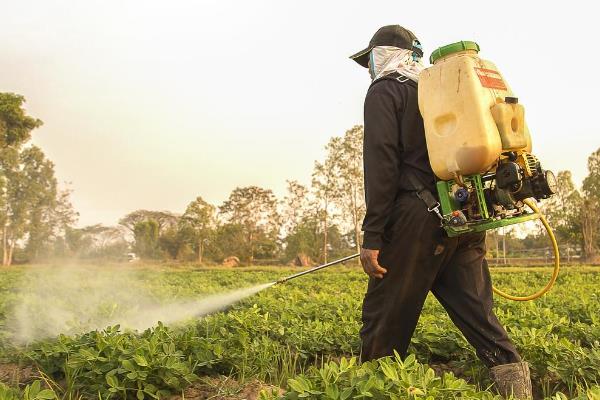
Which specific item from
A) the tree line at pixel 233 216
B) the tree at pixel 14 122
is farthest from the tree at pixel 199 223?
the tree at pixel 14 122

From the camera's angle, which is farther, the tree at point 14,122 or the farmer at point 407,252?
the tree at point 14,122

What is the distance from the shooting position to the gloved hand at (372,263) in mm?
2777

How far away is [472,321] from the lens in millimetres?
2900

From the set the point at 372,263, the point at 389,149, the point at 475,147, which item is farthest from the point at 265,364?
the point at 475,147

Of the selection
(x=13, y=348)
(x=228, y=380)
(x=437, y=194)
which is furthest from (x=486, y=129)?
(x=13, y=348)

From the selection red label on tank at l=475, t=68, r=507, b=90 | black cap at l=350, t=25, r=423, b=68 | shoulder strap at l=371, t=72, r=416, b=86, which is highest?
black cap at l=350, t=25, r=423, b=68

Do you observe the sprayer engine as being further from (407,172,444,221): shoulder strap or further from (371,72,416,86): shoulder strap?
(371,72,416,86): shoulder strap

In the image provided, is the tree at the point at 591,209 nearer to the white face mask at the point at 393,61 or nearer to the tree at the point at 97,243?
the tree at the point at 97,243

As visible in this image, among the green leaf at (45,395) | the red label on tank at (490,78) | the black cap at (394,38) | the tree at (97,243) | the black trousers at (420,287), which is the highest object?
the black cap at (394,38)

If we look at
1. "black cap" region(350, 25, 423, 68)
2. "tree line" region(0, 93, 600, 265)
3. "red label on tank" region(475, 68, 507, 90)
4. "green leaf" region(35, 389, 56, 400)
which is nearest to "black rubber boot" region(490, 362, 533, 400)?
"red label on tank" region(475, 68, 507, 90)

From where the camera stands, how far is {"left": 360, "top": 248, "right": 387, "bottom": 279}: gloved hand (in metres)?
2.78

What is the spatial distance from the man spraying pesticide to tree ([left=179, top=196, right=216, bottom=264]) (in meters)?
40.6

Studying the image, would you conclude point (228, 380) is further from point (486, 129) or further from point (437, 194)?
point (486, 129)

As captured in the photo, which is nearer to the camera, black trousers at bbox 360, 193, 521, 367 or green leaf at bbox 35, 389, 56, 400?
green leaf at bbox 35, 389, 56, 400
